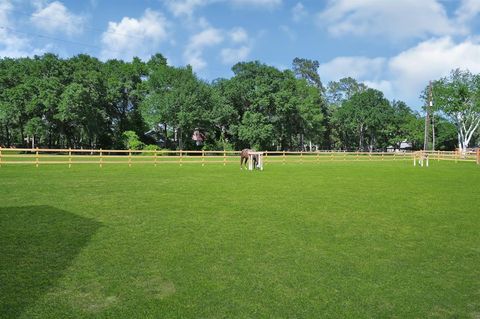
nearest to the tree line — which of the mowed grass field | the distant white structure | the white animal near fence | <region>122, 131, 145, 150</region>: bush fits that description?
<region>122, 131, 145, 150</region>: bush

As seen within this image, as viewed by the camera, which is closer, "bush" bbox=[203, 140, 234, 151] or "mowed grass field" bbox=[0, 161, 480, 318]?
"mowed grass field" bbox=[0, 161, 480, 318]

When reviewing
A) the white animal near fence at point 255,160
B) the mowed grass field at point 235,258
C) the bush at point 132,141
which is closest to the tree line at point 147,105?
the bush at point 132,141

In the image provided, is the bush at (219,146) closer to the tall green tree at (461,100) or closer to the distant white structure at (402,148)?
the tall green tree at (461,100)

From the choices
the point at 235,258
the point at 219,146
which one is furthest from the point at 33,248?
the point at 219,146

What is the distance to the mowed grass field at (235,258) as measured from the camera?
422 cm

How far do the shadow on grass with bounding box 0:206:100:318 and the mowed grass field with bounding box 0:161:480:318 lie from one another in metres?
0.02

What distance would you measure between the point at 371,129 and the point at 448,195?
7394 cm

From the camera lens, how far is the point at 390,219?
8.73m

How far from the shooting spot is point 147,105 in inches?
2050

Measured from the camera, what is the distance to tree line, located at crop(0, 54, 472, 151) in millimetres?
49438

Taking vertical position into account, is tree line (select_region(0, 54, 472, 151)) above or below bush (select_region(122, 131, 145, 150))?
above

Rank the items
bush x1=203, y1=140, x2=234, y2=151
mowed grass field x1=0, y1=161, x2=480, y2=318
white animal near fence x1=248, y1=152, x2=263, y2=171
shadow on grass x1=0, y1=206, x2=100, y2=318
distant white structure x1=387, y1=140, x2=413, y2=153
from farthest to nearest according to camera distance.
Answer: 1. distant white structure x1=387, y1=140, x2=413, y2=153
2. bush x1=203, y1=140, x2=234, y2=151
3. white animal near fence x1=248, y1=152, x2=263, y2=171
4. shadow on grass x1=0, y1=206, x2=100, y2=318
5. mowed grass field x1=0, y1=161, x2=480, y2=318

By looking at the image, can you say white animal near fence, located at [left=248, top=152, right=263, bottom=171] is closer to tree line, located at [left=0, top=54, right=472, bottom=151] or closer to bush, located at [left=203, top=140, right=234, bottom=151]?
tree line, located at [left=0, top=54, right=472, bottom=151]

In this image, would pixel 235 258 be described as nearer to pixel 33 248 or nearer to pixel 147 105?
pixel 33 248
